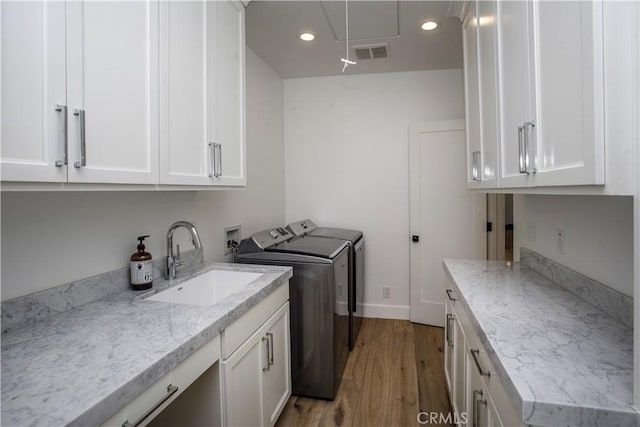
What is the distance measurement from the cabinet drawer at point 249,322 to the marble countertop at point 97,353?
57mm

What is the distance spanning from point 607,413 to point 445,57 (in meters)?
2.97

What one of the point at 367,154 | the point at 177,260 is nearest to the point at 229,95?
the point at 177,260

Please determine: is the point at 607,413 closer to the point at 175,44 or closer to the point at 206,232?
the point at 175,44

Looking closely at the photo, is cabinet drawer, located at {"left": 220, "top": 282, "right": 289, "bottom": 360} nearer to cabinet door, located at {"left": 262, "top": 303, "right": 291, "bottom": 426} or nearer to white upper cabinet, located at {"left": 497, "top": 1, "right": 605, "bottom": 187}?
cabinet door, located at {"left": 262, "top": 303, "right": 291, "bottom": 426}

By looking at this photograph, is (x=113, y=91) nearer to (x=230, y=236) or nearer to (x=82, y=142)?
(x=82, y=142)

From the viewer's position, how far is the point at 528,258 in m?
1.95

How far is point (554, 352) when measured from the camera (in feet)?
3.11

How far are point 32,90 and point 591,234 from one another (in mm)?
1948

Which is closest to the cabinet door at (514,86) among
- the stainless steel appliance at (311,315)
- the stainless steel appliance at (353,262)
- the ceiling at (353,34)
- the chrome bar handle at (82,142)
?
the ceiling at (353,34)

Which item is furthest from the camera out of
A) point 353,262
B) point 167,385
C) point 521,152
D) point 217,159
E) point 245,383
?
point 353,262

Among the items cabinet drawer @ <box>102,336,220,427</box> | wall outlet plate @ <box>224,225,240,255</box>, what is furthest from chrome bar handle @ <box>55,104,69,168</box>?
wall outlet plate @ <box>224,225,240,255</box>

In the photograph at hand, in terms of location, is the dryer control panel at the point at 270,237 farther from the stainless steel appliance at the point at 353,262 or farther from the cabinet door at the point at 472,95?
the cabinet door at the point at 472,95

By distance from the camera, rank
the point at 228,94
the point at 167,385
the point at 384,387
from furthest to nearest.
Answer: the point at 384,387 < the point at 228,94 < the point at 167,385

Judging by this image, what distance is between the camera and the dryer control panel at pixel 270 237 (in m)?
2.29
